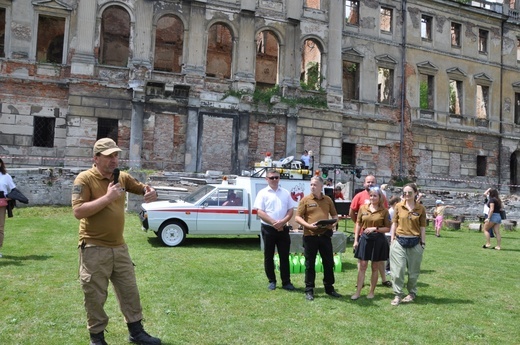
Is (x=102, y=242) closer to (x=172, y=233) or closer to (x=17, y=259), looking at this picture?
(x=17, y=259)

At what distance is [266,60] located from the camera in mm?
31391

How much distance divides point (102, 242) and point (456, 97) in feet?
100

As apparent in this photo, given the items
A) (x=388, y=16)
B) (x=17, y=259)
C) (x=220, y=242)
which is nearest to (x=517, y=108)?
(x=388, y=16)

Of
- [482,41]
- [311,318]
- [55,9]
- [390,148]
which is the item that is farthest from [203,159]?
[482,41]

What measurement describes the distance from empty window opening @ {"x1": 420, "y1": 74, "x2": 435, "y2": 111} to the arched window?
1642cm

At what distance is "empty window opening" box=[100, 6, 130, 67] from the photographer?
91.7 feet

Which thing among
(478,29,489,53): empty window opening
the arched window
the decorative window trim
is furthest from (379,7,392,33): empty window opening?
the arched window

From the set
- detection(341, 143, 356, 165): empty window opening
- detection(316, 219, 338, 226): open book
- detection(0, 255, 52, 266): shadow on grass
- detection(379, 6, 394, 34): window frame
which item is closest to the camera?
detection(316, 219, 338, 226): open book

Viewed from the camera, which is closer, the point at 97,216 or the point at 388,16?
the point at 97,216

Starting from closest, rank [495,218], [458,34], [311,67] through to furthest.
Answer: [495,218]
[311,67]
[458,34]

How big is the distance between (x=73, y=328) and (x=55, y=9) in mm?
19238

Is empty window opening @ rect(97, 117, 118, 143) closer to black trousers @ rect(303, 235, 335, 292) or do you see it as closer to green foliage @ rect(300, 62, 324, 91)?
green foliage @ rect(300, 62, 324, 91)

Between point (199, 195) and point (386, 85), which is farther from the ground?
point (386, 85)

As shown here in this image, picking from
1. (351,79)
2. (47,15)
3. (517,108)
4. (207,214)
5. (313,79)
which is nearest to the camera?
(207,214)
